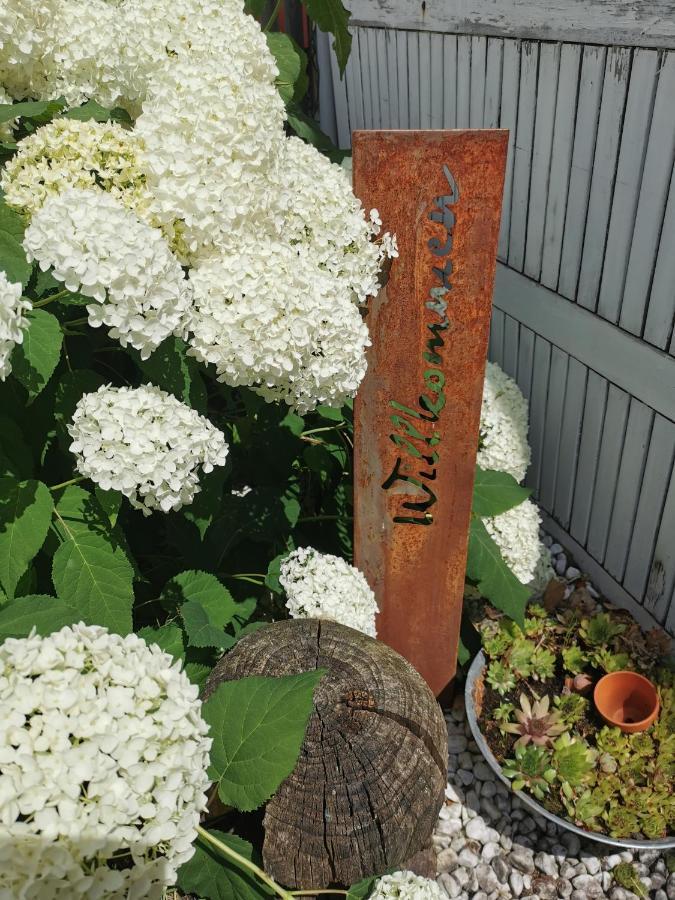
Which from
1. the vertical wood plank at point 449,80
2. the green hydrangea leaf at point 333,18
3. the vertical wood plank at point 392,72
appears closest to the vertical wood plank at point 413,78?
the vertical wood plank at point 392,72

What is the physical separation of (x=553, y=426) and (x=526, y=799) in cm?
163

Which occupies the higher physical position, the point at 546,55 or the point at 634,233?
the point at 546,55

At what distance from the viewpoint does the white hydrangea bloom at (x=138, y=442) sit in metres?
1.34

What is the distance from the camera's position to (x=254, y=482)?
2381mm

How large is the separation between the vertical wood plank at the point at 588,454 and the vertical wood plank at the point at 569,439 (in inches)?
1.1

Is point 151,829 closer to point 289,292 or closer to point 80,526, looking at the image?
point 80,526

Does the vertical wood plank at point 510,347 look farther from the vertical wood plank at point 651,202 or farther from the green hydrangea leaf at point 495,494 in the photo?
the green hydrangea leaf at point 495,494

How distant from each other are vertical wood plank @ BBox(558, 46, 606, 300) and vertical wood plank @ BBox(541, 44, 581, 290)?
0.03 m

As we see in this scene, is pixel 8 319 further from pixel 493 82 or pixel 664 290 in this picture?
pixel 493 82

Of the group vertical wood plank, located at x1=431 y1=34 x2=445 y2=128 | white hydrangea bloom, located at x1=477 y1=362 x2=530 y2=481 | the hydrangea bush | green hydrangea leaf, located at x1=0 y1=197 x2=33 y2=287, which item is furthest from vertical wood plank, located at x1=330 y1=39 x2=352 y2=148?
green hydrangea leaf, located at x1=0 y1=197 x2=33 y2=287

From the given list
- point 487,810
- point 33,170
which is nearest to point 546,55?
point 33,170

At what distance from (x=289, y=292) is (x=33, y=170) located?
54cm

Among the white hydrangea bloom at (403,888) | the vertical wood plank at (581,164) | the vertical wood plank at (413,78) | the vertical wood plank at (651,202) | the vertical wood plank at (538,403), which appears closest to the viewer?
the white hydrangea bloom at (403,888)

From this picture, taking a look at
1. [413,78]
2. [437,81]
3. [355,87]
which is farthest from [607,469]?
Answer: [355,87]
